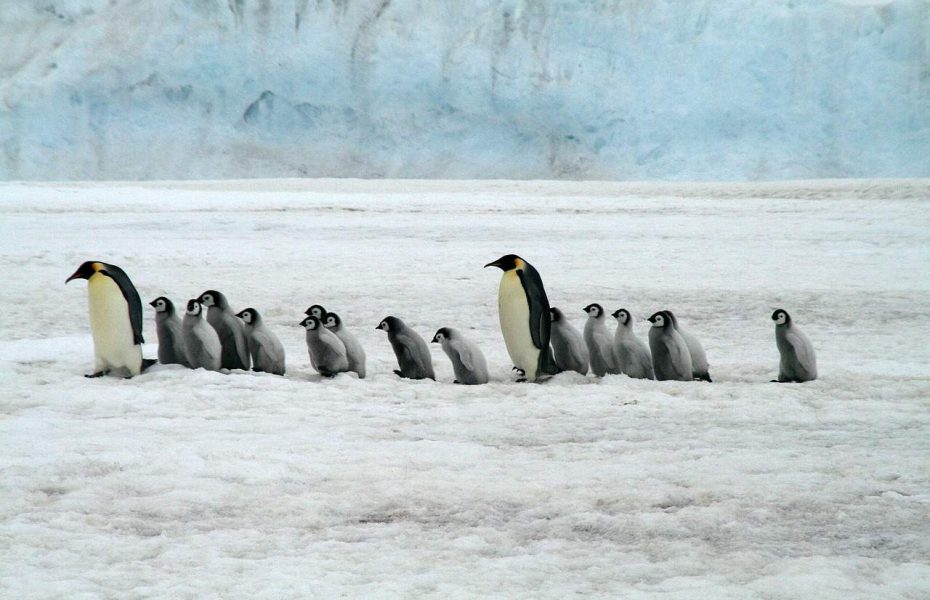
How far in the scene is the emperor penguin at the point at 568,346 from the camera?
5.39 m

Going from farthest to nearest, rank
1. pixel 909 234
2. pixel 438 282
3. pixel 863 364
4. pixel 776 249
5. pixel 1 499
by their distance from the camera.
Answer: pixel 909 234
pixel 776 249
pixel 438 282
pixel 863 364
pixel 1 499

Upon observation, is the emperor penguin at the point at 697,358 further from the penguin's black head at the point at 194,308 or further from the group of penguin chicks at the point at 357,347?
the penguin's black head at the point at 194,308

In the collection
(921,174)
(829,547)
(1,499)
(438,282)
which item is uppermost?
(921,174)

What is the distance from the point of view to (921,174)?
20.9m

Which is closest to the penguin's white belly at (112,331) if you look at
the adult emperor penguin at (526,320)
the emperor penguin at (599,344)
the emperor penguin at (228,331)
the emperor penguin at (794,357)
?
the emperor penguin at (228,331)

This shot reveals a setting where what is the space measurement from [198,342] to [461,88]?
19400 millimetres

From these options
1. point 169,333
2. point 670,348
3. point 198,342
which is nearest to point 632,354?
point 670,348

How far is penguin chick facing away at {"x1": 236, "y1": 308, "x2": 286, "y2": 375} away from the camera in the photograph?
4.98m

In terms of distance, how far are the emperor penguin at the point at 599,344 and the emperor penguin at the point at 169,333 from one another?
2027 mm

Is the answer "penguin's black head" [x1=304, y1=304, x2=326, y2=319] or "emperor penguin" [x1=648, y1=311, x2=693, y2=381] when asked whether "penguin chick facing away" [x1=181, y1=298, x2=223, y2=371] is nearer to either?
"penguin's black head" [x1=304, y1=304, x2=326, y2=319]

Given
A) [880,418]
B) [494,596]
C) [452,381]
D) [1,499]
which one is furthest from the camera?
[452,381]

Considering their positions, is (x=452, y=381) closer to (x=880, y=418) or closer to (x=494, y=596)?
(x=880, y=418)

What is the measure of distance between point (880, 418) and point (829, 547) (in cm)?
172

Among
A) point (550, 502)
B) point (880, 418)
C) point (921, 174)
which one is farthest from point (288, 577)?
point (921, 174)
